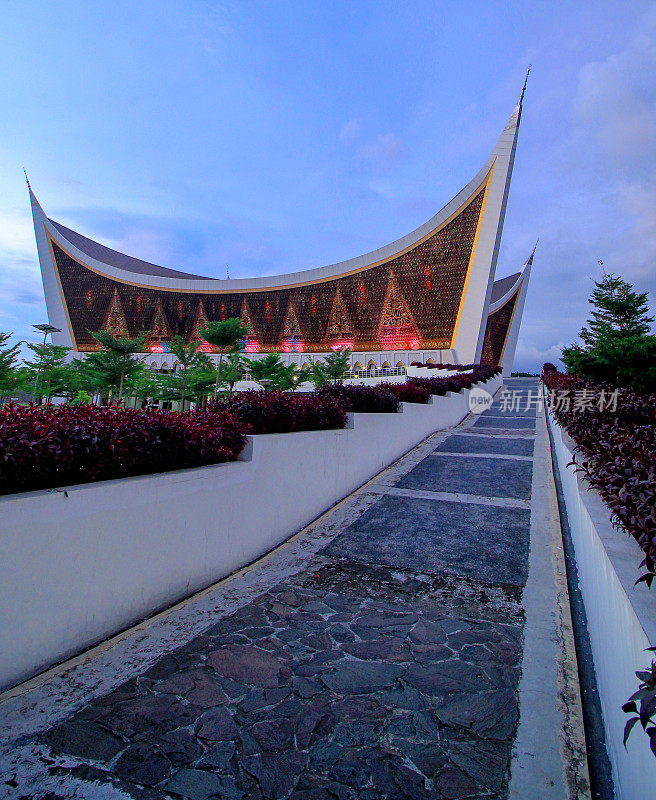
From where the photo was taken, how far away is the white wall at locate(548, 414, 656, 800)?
143cm

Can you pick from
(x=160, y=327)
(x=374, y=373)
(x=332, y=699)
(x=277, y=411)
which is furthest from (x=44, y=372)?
(x=160, y=327)

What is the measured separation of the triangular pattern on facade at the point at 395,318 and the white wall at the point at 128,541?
24810mm

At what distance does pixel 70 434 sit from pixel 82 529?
55 cm

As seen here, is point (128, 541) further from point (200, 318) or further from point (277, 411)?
point (200, 318)

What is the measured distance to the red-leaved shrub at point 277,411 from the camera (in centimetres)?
420

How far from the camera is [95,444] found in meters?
2.66

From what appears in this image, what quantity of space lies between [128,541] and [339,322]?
94.2 feet

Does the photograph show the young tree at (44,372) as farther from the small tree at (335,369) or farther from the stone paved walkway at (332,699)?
the stone paved walkway at (332,699)

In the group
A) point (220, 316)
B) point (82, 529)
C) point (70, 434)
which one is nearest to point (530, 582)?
point (82, 529)

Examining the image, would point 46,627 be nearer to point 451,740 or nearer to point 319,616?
point 319,616

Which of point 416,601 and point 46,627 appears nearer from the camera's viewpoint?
point 46,627

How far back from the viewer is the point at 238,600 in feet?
10.2

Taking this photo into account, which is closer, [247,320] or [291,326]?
[291,326]

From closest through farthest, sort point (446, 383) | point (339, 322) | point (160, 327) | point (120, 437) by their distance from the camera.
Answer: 1. point (120, 437)
2. point (446, 383)
3. point (339, 322)
4. point (160, 327)
